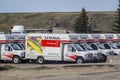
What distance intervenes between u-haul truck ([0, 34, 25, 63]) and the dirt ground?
9570mm

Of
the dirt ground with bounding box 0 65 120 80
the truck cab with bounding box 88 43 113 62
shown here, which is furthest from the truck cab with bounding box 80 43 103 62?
the dirt ground with bounding box 0 65 120 80

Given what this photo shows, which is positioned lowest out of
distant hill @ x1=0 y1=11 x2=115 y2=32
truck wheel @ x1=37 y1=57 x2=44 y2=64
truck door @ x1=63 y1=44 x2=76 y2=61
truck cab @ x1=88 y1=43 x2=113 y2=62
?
truck wheel @ x1=37 y1=57 x2=44 y2=64

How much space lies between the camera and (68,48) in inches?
1674

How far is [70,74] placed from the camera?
101 ft

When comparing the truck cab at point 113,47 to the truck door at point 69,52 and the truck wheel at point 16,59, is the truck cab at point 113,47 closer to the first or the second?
the truck door at point 69,52

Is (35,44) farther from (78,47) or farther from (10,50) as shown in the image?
(78,47)

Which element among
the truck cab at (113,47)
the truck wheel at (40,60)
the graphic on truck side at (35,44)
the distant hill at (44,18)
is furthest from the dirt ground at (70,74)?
the distant hill at (44,18)

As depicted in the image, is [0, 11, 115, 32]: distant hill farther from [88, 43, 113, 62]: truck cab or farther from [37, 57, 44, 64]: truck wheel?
[37, 57, 44, 64]: truck wheel

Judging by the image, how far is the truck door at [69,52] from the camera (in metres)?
42.4

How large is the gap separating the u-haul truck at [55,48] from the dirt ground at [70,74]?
6.25 meters

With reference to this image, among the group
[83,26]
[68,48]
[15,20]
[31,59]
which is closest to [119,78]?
[68,48]

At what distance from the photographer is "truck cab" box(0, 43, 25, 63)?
45.0 metres

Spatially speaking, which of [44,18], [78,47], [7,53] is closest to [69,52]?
[78,47]

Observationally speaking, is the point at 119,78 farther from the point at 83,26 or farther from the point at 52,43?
the point at 83,26
